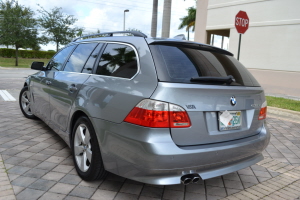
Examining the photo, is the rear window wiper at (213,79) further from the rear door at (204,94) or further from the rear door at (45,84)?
the rear door at (45,84)

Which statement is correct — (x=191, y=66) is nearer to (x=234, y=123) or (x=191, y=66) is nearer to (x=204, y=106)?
(x=204, y=106)

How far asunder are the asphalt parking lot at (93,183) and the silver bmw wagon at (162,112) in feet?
0.83

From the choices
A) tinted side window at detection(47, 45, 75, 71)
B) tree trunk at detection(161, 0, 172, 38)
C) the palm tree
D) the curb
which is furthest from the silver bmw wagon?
the palm tree

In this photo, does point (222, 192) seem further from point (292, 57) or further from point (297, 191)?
point (292, 57)

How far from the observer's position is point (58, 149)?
4.06 meters

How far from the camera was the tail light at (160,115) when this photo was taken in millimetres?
2277

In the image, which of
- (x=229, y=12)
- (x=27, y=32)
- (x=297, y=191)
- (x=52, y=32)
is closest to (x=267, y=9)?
Answer: (x=229, y=12)

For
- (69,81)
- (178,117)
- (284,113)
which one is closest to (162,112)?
(178,117)

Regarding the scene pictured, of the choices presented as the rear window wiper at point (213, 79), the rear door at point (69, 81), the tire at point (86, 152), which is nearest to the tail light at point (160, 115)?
the rear window wiper at point (213, 79)

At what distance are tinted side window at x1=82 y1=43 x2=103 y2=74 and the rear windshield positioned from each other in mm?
942

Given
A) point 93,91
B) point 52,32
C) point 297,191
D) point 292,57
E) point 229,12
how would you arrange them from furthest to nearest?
1. point 52,32
2. point 229,12
3. point 292,57
4. point 297,191
5. point 93,91

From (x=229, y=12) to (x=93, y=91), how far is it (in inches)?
545

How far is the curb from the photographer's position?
7598mm

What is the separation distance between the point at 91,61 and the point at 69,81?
1.43 ft
